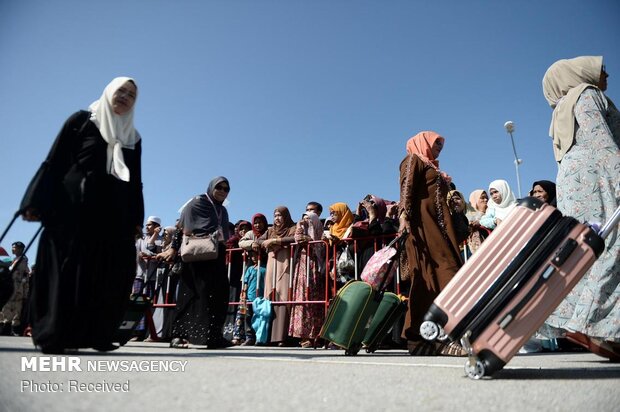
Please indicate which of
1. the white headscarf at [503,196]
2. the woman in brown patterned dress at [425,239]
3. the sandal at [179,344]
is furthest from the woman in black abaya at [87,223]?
the white headscarf at [503,196]

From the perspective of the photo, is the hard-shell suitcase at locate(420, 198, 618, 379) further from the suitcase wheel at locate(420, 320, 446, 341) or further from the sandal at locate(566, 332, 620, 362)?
the sandal at locate(566, 332, 620, 362)

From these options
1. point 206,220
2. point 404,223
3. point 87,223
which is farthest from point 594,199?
point 206,220

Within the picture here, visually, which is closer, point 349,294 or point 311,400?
point 311,400

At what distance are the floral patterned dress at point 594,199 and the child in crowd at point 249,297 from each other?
14.8 feet

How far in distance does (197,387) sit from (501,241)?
5.04ft

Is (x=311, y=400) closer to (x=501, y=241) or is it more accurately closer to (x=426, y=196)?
(x=501, y=241)

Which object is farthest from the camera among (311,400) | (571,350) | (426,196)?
(571,350)

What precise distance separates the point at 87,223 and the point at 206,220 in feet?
6.03

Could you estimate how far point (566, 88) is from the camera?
329cm

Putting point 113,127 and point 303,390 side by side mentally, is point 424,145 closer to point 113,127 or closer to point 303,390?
point 113,127

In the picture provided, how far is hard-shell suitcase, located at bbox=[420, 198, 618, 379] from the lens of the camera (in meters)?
1.91

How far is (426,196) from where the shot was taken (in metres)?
4.38

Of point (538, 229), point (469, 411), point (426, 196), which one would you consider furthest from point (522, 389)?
point (426, 196)

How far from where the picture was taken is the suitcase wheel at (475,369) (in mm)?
1969
